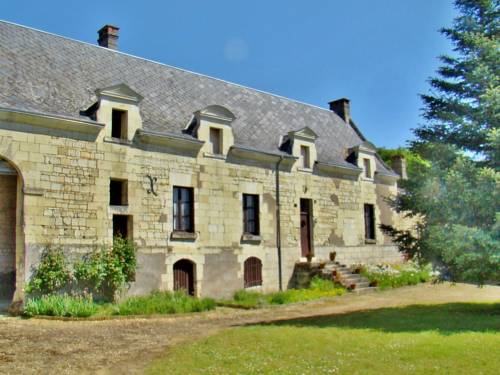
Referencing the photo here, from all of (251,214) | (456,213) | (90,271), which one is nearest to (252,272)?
(251,214)

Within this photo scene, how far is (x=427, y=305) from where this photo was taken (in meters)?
14.9

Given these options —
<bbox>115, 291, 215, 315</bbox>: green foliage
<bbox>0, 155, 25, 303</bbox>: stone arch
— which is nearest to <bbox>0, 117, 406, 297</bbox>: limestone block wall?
<bbox>115, 291, 215, 315</bbox>: green foliage

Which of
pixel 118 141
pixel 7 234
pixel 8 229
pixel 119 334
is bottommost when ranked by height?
pixel 119 334

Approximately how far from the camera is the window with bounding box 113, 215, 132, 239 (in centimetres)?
1531

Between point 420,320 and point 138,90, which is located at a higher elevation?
point 138,90

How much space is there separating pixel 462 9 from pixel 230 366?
33.8 feet

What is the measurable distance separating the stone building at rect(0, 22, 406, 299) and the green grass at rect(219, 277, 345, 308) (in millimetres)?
772

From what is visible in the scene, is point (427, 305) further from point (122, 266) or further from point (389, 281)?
point (122, 266)

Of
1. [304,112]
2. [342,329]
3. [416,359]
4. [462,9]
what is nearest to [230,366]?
[416,359]

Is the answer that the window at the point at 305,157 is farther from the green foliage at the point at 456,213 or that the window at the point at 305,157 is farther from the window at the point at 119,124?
the green foliage at the point at 456,213

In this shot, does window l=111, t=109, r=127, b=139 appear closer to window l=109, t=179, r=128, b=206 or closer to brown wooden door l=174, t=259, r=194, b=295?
window l=109, t=179, r=128, b=206

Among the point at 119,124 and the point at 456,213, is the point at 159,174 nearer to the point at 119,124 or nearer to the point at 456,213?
the point at 119,124

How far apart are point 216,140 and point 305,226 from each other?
5.45 metres

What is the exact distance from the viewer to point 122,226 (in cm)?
1548
